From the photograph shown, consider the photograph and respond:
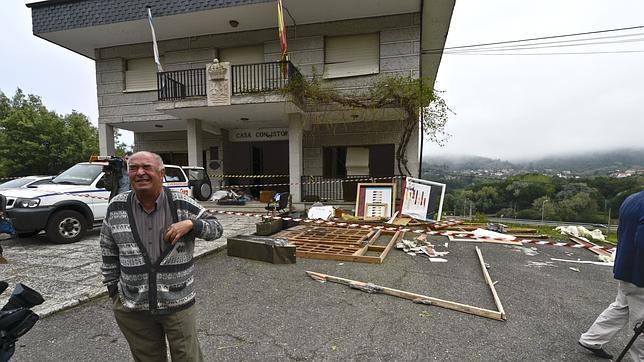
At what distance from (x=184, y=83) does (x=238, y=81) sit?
2657 mm

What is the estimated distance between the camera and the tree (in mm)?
22250

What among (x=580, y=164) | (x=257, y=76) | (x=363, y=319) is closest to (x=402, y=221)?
(x=363, y=319)

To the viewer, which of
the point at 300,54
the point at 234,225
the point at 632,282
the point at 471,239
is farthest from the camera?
the point at 300,54

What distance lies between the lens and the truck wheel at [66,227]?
6305 mm

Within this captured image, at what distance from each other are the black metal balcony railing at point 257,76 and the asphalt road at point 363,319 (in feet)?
25.2

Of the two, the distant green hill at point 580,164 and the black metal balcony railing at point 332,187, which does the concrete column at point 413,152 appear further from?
the distant green hill at point 580,164

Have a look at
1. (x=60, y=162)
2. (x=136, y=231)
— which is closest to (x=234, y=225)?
(x=136, y=231)

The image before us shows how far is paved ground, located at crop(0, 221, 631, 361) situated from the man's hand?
1486mm

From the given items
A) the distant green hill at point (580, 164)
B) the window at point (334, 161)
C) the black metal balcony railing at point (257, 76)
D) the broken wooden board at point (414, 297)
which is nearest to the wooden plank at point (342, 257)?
the broken wooden board at point (414, 297)

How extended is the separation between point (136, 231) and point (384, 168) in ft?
38.5

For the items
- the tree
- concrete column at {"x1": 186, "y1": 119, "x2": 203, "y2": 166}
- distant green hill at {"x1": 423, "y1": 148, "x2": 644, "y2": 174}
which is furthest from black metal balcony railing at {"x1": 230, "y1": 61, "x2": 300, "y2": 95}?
the tree

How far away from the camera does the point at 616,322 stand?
107 inches

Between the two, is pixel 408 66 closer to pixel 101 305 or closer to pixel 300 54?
pixel 300 54

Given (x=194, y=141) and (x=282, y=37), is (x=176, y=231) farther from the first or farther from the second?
(x=194, y=141)
